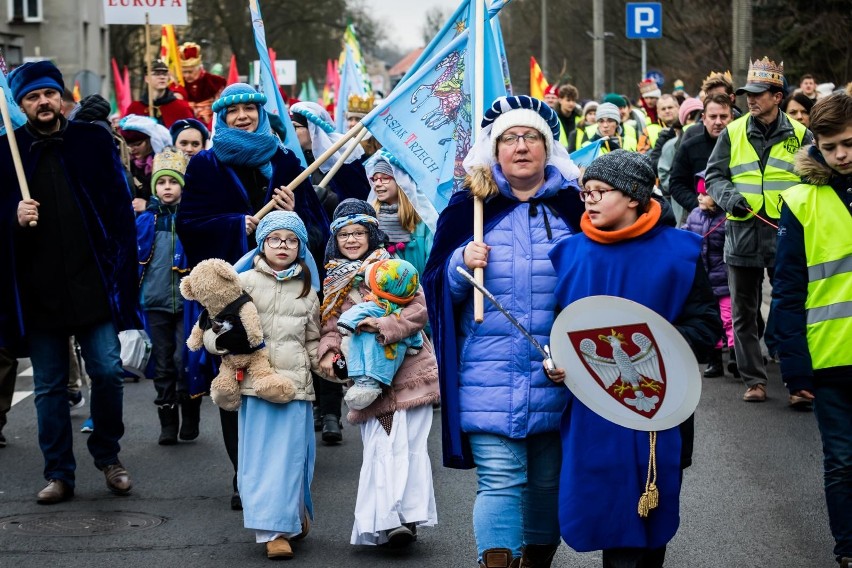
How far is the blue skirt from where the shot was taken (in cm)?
695

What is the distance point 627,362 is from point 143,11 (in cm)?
1258

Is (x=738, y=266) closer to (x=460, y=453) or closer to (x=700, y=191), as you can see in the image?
(x=700, y=191)

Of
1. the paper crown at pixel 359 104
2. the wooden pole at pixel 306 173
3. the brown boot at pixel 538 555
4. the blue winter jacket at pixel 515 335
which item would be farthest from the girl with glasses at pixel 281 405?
the paper crown at pixel 359 104

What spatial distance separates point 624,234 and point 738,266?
19.4 ft

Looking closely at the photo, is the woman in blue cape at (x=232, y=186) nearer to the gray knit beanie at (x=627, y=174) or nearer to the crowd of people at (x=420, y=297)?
the crowd of people at (x=420, y=297)

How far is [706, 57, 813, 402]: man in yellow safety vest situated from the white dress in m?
4.26

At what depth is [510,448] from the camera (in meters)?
5.65

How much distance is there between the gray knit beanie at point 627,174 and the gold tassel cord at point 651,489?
818mm

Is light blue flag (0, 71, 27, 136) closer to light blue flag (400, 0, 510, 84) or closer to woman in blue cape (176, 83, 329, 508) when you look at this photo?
woman in blue cape (176, 83, 329, 508)

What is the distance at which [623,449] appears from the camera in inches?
205

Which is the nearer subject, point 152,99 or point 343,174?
point 343,174

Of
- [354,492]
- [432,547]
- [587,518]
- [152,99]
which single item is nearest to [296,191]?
[354,492]

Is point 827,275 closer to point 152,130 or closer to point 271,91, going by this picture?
point 271,91

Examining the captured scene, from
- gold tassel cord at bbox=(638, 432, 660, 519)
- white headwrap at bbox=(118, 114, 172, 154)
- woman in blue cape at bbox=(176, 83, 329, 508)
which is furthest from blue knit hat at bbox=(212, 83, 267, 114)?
white headwrap at bbox=(118, 114, 172, 154)
